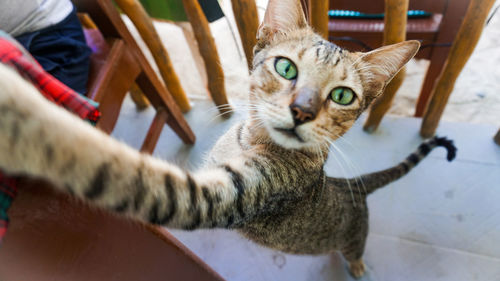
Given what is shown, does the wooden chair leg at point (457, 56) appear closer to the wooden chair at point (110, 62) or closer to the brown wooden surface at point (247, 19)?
the brown wooden surface at point (247, 19)

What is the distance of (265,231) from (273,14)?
1.86 ft

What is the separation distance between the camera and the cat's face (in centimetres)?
61

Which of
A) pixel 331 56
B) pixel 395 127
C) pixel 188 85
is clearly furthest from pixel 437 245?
pixel 188 85

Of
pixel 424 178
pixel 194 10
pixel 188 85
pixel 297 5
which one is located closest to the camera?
pixel 297 5

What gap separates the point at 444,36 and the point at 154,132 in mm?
1249

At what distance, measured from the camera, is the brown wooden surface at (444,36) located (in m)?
1.04

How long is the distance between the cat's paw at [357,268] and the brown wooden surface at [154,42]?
3.87 feet

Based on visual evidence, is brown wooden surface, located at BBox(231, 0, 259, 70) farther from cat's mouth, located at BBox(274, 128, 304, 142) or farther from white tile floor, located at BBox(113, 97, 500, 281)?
cat's mouth, located at BBox(274, 128, 304, 142)

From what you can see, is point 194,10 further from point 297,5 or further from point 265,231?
point 265,231

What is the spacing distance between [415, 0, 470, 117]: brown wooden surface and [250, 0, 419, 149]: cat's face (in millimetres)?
623

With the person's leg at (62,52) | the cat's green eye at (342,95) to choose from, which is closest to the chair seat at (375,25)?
the cat's green eye at (342,95)

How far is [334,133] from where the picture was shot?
2.25 ft

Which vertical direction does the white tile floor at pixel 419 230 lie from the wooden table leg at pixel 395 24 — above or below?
below

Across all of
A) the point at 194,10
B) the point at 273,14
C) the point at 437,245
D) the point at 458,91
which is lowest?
the point at 437,245
